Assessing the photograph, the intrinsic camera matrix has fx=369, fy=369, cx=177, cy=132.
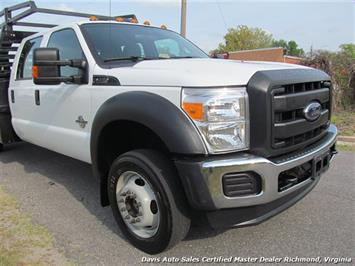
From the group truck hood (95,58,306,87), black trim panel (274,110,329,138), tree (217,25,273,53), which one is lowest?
black trim panel (274,110,329,138)

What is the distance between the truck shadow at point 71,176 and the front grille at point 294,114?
909 mm

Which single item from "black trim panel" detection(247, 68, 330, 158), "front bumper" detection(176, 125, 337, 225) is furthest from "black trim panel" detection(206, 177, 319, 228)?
"black trim panel" detection(247, 68, 330, 158)

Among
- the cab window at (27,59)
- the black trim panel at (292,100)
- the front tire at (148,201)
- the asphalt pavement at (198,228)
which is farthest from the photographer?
the cab window at (27,59)

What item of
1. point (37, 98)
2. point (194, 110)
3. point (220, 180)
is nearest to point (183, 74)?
point (194, 110)

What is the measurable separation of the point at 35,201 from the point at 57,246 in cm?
120

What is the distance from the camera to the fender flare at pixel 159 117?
8.00 feet

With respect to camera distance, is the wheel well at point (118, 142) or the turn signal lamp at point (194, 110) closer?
the turn signal lamp at point (194, 110)

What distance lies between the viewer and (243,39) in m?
47.9

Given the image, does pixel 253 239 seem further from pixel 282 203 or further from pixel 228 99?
pixel 228 99

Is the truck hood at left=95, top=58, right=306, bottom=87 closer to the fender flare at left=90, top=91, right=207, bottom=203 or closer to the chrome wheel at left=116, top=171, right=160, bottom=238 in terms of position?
the fender flare at left=90, top=91, right=207, bottom=203

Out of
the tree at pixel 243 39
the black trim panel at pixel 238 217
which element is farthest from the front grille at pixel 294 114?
the tree at pixel 243 39

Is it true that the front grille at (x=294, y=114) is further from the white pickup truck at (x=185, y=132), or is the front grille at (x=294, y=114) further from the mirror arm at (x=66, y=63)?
the mirror arm at (x=66, y=63)

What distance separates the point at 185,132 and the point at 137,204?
84 centimetres

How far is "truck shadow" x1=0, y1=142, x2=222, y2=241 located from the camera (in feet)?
11.0
